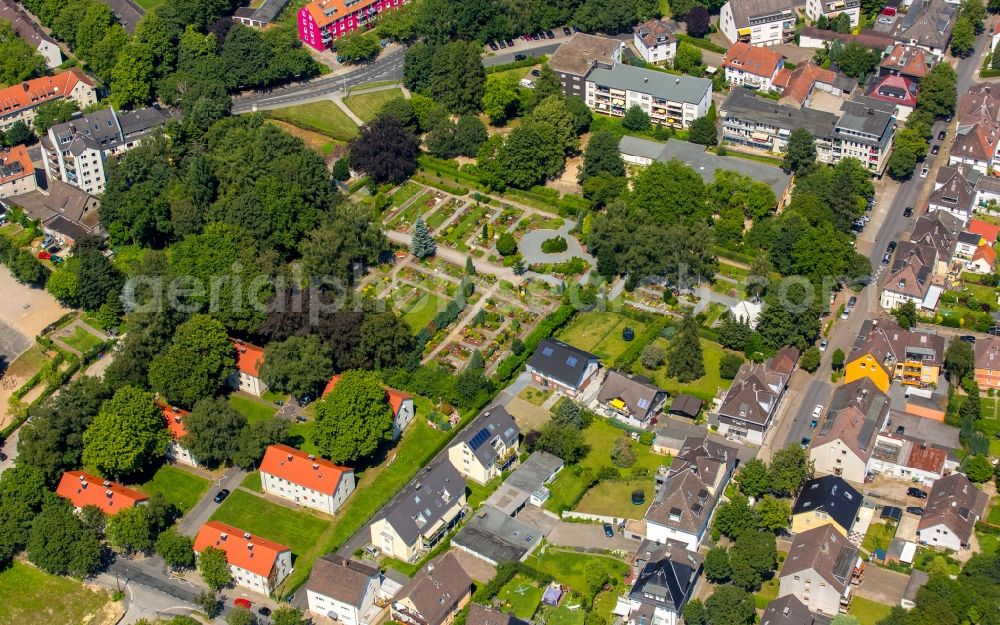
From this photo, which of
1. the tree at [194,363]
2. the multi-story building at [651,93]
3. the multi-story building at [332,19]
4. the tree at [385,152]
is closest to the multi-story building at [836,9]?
the multi-story building at [651,93]

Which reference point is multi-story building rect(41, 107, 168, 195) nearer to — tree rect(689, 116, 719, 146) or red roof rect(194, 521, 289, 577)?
red roof rect(194, 521, 289, 577)

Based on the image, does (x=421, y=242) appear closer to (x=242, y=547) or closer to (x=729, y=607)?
(x=242, y=547)

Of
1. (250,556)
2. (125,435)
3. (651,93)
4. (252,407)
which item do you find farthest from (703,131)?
(250,556)

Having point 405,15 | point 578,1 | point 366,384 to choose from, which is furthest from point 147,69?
point 366,384

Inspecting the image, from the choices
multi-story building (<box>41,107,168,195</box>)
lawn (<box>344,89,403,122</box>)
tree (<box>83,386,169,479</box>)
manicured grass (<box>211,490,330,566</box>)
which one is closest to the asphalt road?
lawn (<box>344,89,403,122</box>)

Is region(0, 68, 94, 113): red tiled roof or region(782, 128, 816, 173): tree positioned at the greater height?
region(782, 128, 816, 173): tree

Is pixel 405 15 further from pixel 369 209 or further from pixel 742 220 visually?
pixel 742 220

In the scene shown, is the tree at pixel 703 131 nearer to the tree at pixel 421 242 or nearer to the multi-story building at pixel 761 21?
the multi-story building at pixel 761 21
